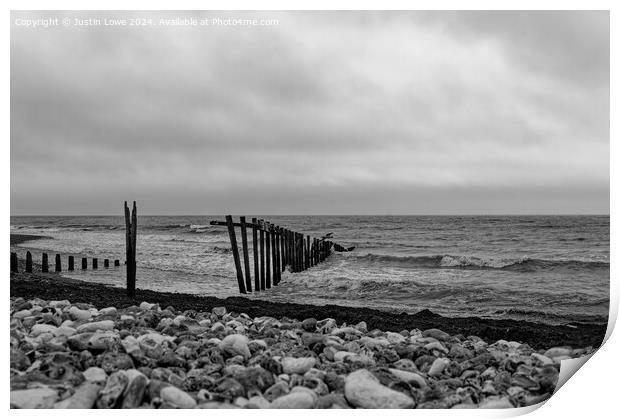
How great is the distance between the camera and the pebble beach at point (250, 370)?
14.3ft

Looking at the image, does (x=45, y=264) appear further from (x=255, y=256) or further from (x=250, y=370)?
(x=250, y=370)

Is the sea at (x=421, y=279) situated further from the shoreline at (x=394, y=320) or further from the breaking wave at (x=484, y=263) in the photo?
the shoreline at (x=394, y=320)

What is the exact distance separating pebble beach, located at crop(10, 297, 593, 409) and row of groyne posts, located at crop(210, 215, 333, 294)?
6896 millimetres

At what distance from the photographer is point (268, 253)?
15102 mm

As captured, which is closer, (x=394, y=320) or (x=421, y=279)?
(x=394, y=320)

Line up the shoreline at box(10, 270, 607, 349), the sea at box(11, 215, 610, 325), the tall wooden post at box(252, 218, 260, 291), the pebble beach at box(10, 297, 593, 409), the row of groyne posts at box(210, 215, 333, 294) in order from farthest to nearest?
1. the tall wooden post at box(252, 218, 260, 291)
2. the row of groyne posts at box(210, 215, 333, 294)
3. the sea at box(11, 215, 610, 325)
4. the shoreline at box(10, 270, 607, 349)
5. the pebble beach at box(10, 297, 593, 409)

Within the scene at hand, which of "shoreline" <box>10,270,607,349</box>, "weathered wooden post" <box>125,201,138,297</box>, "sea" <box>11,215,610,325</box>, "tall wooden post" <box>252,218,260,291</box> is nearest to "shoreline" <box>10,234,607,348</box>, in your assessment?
"shoreline" <box>10,270,607,349</box>

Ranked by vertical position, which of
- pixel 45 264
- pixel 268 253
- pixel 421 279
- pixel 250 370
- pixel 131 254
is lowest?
pixel 421 279

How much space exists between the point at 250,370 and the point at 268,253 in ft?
34.4

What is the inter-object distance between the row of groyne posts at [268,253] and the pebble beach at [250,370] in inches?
272

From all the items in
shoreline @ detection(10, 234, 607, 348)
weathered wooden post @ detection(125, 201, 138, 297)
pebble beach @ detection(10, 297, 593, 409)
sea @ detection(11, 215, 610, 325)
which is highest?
weathered wooden post @ detection(125, 201, 138, 297)

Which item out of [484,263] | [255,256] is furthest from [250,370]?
[484,263]

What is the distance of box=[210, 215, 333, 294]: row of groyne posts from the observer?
1302 cm

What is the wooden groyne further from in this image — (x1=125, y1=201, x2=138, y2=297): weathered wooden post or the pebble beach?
the pebble beach
